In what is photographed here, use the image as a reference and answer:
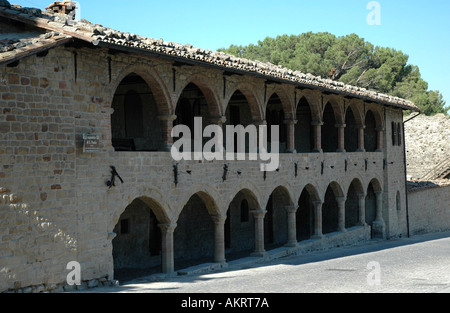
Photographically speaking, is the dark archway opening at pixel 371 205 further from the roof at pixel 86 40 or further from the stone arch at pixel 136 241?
the roof at pixel 86 40

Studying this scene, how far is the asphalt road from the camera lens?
12.6m

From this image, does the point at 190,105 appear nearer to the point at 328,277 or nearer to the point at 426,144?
the point at 328,277

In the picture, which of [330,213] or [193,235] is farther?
[330,213]

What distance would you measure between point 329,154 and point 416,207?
11.1 m

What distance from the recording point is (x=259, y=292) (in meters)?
12.1

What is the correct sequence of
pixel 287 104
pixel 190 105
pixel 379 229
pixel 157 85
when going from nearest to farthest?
pixel 157 85
pixel 190 105
pixel 287 104
pixel 379 229

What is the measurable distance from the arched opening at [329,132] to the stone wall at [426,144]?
48.8 feet

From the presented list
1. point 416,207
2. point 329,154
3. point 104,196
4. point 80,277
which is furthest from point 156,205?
point 416,207

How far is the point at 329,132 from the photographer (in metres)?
26.8

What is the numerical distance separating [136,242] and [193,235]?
279 cm

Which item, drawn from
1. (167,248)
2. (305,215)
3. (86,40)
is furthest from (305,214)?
(86,40)

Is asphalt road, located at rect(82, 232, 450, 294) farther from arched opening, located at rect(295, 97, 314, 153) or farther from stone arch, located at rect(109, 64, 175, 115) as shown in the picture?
arched opening, located at rect(295, 97, 314, 153)
